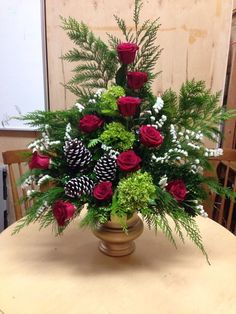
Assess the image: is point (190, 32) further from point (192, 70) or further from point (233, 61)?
point (233, 61)

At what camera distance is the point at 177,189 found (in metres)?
0.79

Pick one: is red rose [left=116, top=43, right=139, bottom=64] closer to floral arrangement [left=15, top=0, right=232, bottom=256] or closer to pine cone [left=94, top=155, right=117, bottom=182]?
floral arrangement [left=15, top=0, right=232, bottom=256]

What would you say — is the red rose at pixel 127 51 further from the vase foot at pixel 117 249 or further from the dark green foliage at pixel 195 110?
the vase foot at pixel 117 249

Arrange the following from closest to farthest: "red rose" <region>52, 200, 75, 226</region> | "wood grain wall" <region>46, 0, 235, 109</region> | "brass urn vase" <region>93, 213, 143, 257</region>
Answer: "red rose" <region>52, 200, 75, 226</region>, "brass urn vase" <region>93, 213, 143, 257</region>, "wood grain wall" <region>46, 0, 235, 109</region>

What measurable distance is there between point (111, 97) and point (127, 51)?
0.13 meters

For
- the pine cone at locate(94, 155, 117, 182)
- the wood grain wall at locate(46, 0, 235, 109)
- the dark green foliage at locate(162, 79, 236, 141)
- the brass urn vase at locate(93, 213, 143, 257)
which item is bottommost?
the brass urn vase at locate(93, 213, 143, 257)

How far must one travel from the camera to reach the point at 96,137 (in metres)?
0.82

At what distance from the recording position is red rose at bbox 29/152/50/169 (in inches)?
31.5

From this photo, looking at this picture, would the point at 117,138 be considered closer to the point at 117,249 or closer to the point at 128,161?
the point at 128,161

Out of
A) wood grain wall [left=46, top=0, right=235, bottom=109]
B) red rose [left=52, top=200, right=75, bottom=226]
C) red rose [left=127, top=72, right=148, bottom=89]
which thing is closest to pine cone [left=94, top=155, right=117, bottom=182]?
red rose [left=52, top=200, right=75, bottom=226]

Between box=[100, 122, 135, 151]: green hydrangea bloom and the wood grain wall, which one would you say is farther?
the wood grain wall

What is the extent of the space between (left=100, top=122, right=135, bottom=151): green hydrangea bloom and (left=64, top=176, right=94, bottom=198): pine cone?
4.6 inches

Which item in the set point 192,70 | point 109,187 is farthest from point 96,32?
point 109,187

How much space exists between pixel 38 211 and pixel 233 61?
5.24 ft
